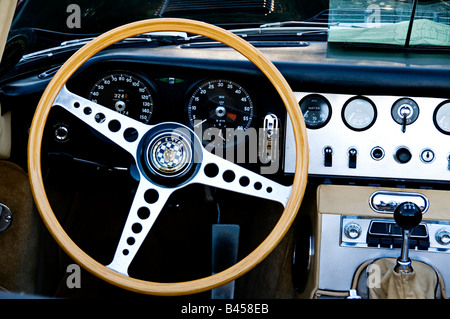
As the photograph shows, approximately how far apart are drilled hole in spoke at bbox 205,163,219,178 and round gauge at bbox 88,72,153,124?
0.30 m

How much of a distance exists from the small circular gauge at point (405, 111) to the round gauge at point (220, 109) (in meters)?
0.52

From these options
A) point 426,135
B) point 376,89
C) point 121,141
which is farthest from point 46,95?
point 426,135

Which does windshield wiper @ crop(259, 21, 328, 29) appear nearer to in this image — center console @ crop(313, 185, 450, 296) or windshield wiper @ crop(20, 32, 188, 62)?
windshield wiper @ crop(20, 32, 188, 62)

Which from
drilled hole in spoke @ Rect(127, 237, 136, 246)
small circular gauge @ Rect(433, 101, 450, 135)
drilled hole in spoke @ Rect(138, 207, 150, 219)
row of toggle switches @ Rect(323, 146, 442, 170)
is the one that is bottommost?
drilled hole in spoke @ Rect(127, 237, 136, 246)

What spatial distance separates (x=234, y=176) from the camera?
66.2 inches

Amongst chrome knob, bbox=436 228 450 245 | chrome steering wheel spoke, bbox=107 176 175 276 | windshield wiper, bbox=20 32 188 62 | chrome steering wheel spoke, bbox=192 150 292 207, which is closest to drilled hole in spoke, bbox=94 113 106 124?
chrome steering wheel spoke, bbox=107 176 175 276

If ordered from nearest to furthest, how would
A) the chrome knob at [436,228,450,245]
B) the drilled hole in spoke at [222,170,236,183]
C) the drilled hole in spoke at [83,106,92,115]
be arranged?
the drilled hole in spoke at [83,106,92,115], the drilled hole in spoke at [222,170,236,183], the chrome knob at [436,228,450,245]

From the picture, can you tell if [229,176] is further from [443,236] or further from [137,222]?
[443,236]

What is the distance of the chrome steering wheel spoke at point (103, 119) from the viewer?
1567 mm

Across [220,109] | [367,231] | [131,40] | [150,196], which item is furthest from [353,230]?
[131,40]

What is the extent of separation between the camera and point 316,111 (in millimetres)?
1928

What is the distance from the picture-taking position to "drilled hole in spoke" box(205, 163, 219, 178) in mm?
1725

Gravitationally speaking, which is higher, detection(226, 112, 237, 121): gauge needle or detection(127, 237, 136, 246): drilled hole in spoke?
detection(226, 112, 237, 121): gauge needle
